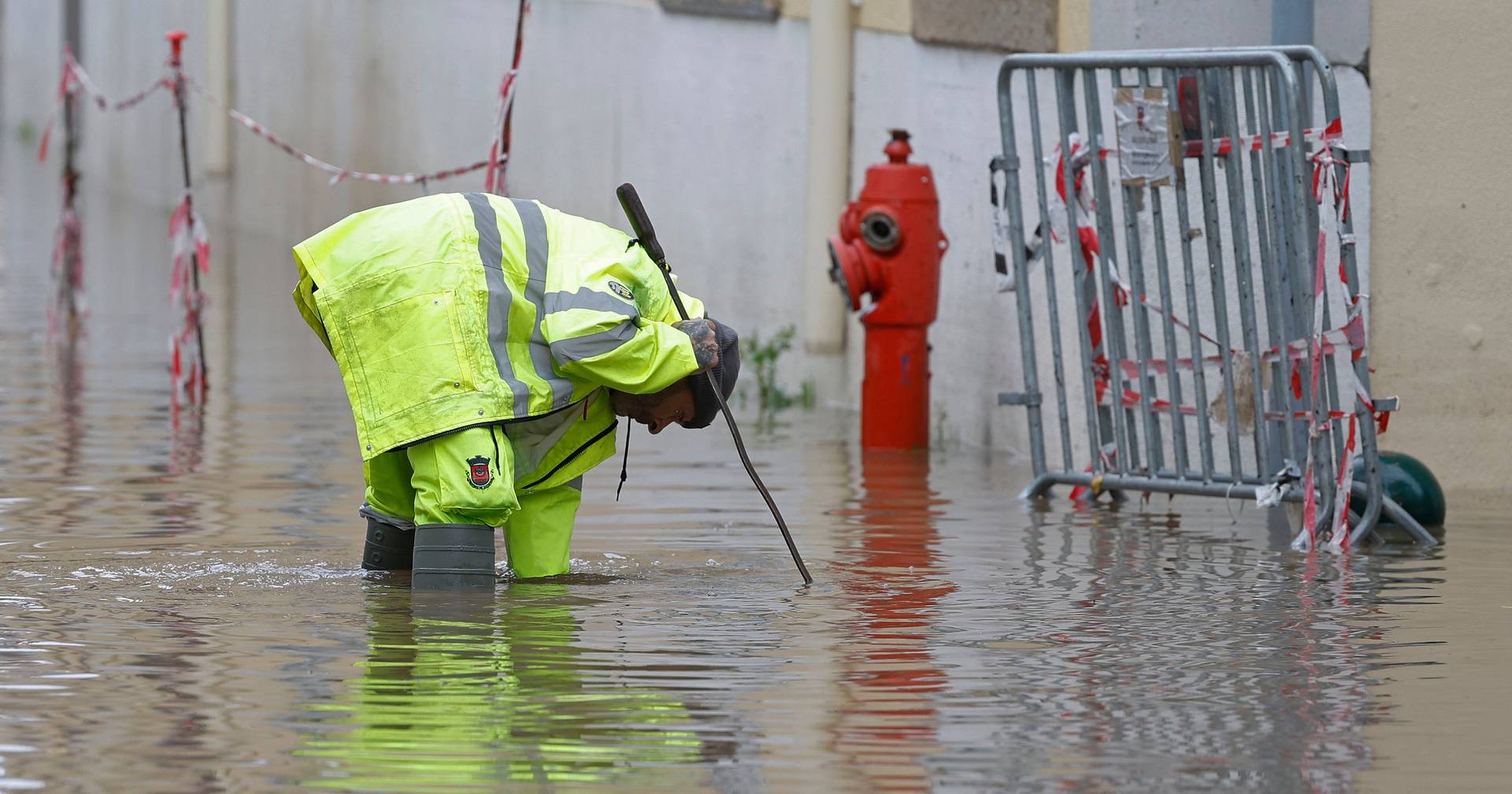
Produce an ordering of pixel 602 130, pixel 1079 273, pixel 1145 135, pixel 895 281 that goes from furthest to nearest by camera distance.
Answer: pixel 602 130, pixel 895 281, pixel 1079 273, pixel 1145 135

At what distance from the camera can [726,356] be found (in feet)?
23.3

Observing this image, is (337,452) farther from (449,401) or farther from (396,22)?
(396,22)

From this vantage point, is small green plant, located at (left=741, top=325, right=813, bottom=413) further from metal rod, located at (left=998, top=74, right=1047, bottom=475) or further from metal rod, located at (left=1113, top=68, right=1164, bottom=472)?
metal rod, located at (left=1113, top=68, right=1164, bottom=472)

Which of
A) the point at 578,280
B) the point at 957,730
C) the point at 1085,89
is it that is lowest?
the point at 957,730

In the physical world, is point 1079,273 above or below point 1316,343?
above

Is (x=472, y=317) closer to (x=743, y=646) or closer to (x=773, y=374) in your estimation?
(x=743, y=646)

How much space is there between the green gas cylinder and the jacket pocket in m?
3.34

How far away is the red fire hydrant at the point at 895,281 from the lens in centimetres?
1102

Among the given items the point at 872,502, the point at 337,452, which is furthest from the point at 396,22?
the point at 872,502

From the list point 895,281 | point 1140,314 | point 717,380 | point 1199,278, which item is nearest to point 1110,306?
point 1140,314

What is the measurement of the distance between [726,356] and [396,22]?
1452 cm

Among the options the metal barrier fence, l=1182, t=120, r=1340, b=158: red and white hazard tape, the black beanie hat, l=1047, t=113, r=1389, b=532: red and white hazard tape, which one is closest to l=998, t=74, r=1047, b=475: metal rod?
the metal barrier fence

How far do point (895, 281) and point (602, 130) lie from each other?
5.23 meters

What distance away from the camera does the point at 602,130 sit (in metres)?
16.0
